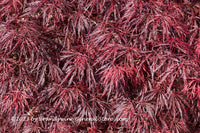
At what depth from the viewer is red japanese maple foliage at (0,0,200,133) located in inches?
56.6

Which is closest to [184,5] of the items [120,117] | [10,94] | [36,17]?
[120,117]

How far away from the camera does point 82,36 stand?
1569mm

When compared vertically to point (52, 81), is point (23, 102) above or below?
below

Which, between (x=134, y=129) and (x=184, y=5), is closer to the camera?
(x=134, y=129)

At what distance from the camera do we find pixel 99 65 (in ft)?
4.98

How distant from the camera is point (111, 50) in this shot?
56.1 inches

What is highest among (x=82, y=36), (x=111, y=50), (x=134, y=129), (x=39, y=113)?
(x=82, y=36)

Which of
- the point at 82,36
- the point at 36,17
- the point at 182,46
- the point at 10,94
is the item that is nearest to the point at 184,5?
the point at 182,46

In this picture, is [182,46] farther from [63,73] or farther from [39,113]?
[39,113]

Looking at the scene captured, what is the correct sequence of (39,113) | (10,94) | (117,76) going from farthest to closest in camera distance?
1. (39,113)
2. (10,94)
3. (117,76)

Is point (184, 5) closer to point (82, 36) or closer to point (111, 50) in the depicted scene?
point (111, 50)

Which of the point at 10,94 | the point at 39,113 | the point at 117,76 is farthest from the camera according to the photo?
the point at 39,113

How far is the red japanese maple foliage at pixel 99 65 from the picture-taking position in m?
1.44

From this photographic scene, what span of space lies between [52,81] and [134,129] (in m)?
0.66
